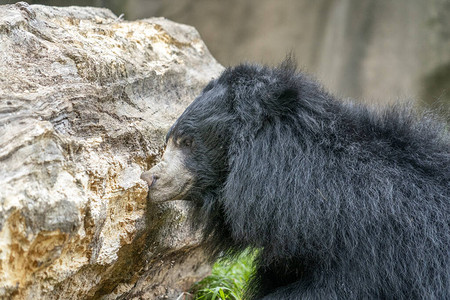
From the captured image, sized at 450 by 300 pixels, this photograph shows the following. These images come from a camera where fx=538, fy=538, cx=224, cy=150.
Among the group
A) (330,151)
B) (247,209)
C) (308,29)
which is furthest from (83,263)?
(308,29)

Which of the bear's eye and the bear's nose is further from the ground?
the bear's eye

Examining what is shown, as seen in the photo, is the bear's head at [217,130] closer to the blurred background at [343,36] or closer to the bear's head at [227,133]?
the bear's head at [227,133]

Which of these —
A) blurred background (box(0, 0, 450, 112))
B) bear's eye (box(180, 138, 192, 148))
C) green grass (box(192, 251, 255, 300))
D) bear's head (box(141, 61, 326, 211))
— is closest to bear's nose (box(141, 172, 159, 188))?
bear's head (box(141, 61, 326, 211))

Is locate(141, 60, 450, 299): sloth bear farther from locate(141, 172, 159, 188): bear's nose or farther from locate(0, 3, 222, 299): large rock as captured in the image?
→ locate(0, 3, 222, 299): large rock

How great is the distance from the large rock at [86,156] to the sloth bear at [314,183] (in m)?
0.26

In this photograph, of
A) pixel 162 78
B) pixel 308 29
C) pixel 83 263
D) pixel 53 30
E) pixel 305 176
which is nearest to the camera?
pixel 83 263

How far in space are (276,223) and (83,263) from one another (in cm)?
94

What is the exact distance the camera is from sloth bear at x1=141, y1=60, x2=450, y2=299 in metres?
2.60

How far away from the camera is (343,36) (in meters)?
8.81

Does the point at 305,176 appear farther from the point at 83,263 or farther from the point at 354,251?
the point at 83,263

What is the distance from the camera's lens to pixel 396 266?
260 centimetres

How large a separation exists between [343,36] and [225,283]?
237 inches

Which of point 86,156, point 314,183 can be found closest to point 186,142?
point 86,156

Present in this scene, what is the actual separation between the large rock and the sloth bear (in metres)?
0.26
